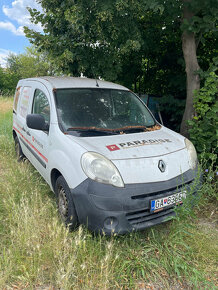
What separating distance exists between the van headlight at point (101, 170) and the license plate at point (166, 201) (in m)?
0.41

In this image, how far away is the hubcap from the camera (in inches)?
101

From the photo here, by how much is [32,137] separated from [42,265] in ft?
6.61

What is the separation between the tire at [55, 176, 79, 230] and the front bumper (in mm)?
143

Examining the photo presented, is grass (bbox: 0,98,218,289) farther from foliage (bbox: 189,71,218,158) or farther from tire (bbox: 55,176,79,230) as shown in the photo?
foliage (bbox: 189,71,218,158)

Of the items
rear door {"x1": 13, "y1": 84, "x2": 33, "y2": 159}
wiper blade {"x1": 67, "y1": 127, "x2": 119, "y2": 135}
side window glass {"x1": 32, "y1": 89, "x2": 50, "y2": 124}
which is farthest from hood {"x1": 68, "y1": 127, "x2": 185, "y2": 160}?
rear door {"x1": 13, "y1": 84, "x2": 33, "y2": 159}

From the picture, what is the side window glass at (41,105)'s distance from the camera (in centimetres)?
314

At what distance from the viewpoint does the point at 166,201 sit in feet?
7.74

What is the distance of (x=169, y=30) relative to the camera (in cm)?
568

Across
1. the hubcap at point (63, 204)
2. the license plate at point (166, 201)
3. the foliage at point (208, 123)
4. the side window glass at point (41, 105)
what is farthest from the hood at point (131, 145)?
the foliage at point (208, 123)

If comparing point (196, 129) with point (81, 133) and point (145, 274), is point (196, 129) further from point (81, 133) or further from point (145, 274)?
point (145, 274)

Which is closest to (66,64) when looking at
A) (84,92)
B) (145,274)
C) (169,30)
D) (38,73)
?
(84,92)

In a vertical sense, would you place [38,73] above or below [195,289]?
above

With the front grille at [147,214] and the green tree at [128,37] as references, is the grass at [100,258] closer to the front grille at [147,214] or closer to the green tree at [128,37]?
the front grille at [147,214]

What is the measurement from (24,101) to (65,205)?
2492 millimetres
